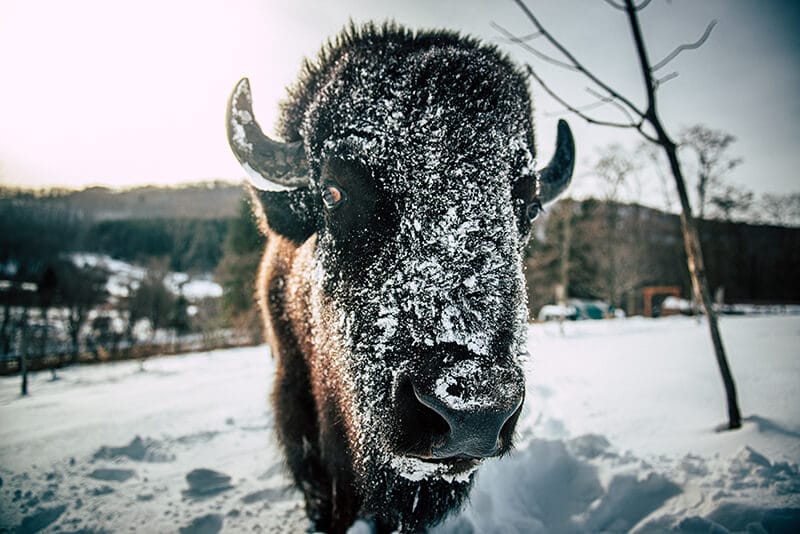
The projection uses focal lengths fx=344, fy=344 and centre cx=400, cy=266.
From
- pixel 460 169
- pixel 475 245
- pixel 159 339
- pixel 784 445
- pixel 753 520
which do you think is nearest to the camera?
pixel 475 245

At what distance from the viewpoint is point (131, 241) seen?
184 ft

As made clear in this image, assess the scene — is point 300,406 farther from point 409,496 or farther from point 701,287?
point 701,287

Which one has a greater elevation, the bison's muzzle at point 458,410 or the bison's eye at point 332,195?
the bison's eye at point 332,195

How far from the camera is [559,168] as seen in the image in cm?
329

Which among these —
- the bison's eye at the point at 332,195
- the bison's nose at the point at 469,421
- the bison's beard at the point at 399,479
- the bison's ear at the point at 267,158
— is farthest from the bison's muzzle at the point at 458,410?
the bison's ear at the point at 267,158

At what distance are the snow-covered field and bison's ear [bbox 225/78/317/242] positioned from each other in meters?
1.94

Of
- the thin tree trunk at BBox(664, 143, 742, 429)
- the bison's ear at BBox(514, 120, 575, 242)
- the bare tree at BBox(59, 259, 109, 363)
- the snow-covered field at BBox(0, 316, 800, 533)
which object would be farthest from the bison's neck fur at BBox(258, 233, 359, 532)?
the bare tree at BBox(59, 259, 109, 363)

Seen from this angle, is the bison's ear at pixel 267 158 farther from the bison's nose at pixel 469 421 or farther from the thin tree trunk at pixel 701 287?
the thin tree trunk at pixel 701 287

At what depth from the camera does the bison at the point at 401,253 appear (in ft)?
4.79

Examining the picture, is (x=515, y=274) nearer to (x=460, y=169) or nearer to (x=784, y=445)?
(x=460, y=169)

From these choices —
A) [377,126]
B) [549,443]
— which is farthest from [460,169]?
[549,443]

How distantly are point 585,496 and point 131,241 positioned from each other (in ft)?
230

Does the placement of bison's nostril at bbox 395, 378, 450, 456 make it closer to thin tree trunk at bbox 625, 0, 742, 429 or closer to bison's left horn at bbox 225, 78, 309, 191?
bison's left horn at bbox 225, 78, 309, 191

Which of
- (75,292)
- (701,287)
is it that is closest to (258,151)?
(701,287)
